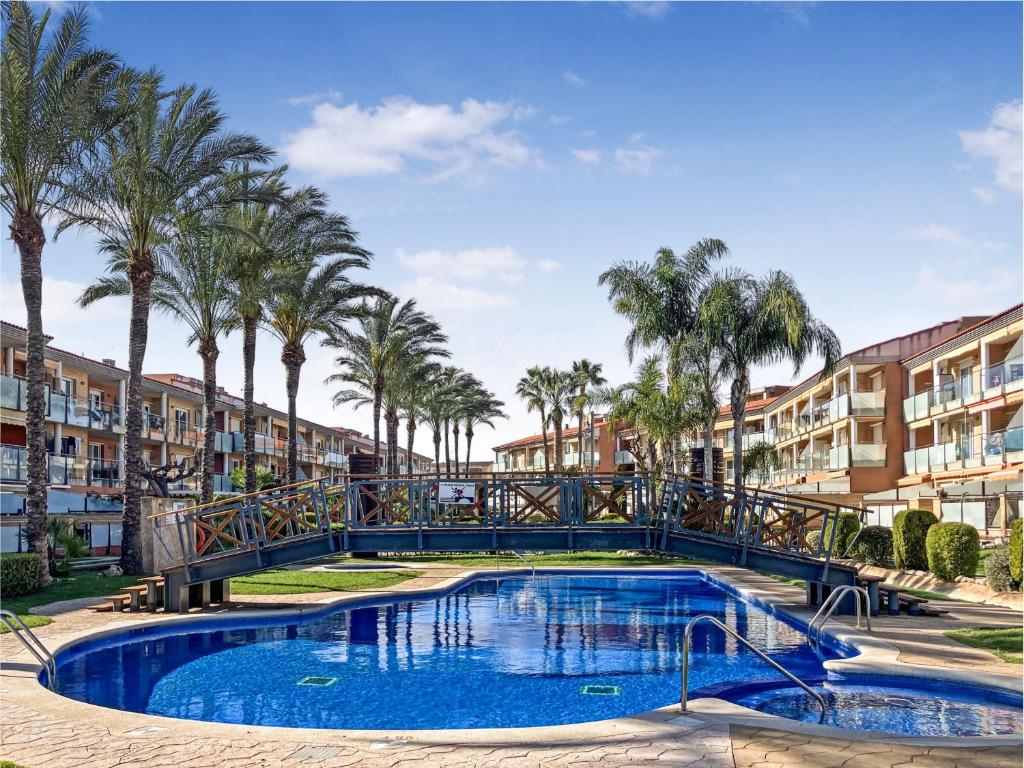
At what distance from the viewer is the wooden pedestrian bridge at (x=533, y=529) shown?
1956cm

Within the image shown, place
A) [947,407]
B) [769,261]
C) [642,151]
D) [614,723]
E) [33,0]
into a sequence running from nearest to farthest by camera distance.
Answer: [614,723]
[642,151]
[33,0]
[769,261]
[947,407]

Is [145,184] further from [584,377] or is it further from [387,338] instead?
[584,377]

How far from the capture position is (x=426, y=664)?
52.4ft

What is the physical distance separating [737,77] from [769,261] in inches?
721

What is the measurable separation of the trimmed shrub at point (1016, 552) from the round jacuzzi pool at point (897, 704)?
8.56 metres

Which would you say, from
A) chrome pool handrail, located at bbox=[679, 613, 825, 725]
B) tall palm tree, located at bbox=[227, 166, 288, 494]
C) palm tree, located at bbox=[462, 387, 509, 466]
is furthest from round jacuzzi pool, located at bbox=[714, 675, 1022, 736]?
palm tree, located at bbox=[462, 387, 509, 466]

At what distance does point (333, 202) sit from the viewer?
33469 mm

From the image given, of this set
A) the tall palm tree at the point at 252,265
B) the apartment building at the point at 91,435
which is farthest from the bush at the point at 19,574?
the tall palm tree at the point at 252,265

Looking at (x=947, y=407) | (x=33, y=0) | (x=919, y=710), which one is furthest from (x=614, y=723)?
(x=947, y=407)

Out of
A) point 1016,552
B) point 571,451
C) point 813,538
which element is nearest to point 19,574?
point 1016,552

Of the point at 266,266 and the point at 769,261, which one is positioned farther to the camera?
the point at 769,261

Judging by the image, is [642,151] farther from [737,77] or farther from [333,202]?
[333,202]

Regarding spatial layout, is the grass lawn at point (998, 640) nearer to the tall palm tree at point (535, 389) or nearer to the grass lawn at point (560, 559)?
the grass lawn at point (560, 559)

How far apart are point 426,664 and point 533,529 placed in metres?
4.62
